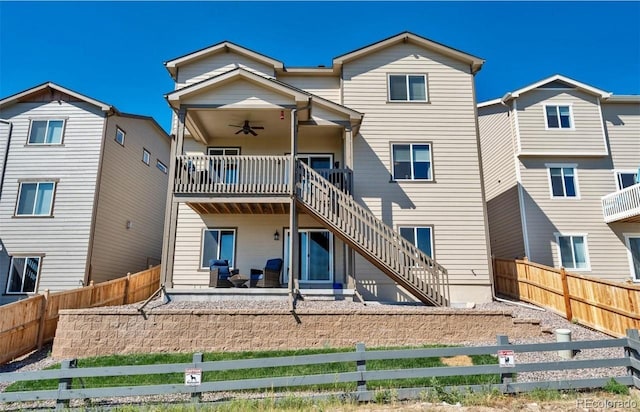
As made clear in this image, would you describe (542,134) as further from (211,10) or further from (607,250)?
(211,10)

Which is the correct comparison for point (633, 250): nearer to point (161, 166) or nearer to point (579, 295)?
point (579, 295)

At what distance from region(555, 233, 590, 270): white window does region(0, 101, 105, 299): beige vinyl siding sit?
59.8ft

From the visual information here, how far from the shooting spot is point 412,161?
12.3 m

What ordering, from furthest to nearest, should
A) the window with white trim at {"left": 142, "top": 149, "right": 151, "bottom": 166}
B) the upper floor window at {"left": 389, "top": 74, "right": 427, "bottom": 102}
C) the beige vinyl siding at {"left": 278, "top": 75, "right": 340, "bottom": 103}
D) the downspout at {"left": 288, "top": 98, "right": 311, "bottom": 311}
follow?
the window with white trim at {"left": 142, "top": 149, "right": 151, "bottom": 166}
the beige vinyl siding at {"left": 278, "top": 75, "right": 340, "bottom": 103}
the upper floor window at {"left": 389, "top": 74, "right": 427, "bottom": 102}
the downspout at {"left": 288, "top": 98, "right": 311, "bottom": 311}

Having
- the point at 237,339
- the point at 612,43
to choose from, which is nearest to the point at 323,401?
the point at 237,339

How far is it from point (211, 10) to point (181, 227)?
25.0ft

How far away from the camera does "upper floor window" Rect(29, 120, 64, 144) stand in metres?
13.9

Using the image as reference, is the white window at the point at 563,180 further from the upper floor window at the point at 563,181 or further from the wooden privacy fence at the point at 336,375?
the wooden privacy fence at the point at 336,375

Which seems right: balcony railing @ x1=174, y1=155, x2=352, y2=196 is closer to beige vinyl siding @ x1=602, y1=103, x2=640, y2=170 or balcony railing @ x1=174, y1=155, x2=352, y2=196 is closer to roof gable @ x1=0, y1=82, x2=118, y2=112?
roof gable @ x1=0, y1=82, x2=118, y2=112

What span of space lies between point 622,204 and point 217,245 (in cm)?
1514

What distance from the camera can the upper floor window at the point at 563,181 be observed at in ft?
46.6

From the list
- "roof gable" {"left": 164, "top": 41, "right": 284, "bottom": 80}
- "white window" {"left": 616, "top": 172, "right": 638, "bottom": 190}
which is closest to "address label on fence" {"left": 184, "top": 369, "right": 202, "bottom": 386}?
"roof gable" {"left": 164, "top": 41, "right": 284, "bottom": 80}

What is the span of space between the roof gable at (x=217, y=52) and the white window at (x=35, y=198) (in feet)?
21.6

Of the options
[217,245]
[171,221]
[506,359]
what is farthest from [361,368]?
[217,245]
